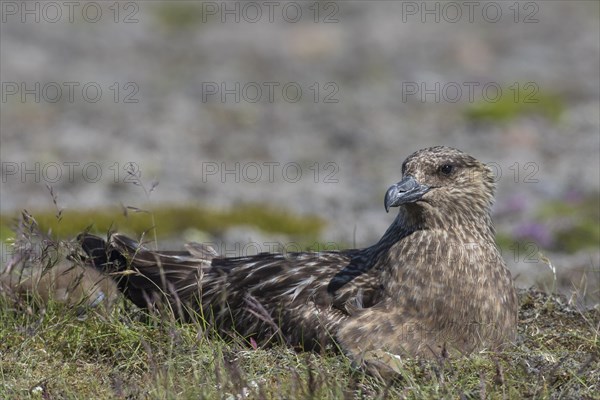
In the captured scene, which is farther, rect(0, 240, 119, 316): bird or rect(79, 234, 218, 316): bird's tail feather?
rect(79, 234, 218, 316): bird's tail feather

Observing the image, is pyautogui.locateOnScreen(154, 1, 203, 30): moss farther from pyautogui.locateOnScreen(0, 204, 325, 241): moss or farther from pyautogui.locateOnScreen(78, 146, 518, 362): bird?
pyautogui.locateOnScreen(78, 146, 518, 362): bird

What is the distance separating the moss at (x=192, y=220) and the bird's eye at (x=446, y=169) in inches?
184

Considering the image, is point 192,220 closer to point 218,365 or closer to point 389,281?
point 389,281

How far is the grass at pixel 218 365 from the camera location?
4.92 metres

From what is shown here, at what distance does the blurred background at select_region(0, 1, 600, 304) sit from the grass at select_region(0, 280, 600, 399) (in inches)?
50.8

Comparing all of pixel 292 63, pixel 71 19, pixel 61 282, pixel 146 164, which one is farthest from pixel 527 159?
pixel 71 19

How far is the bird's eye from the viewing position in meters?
6.48

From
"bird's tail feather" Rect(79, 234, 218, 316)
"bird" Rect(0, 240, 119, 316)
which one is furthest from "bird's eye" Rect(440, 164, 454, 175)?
"bird" Rect(0, 240, 119, 316)

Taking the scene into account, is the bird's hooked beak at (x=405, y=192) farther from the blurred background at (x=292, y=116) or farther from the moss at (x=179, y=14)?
the moss at (x=179, y=14)

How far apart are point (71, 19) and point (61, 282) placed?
67.7 ft

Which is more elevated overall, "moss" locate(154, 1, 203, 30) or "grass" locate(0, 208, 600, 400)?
"moss" locate(154, 1, 203, 30)

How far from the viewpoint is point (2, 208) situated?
12656 millimetres

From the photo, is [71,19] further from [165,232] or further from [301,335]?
[301,335]

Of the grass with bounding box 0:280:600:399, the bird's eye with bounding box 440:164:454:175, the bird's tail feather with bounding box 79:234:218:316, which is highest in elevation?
the bird's eye with bounding box 440:164:454:175
